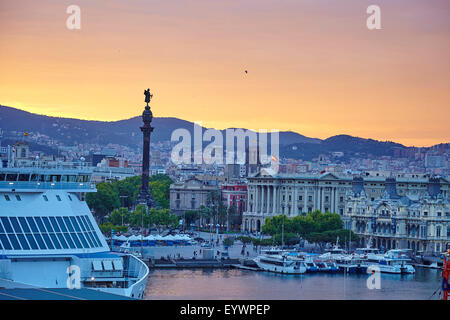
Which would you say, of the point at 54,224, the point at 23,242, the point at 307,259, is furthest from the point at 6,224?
the point at 307,259

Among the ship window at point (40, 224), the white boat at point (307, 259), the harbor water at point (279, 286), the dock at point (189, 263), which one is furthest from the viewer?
the white boat at point (307, 259)

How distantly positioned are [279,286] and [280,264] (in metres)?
8.49

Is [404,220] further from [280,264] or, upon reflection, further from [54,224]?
[54,224]

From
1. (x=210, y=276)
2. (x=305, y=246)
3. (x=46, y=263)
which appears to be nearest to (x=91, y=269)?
(x=46, y=263)

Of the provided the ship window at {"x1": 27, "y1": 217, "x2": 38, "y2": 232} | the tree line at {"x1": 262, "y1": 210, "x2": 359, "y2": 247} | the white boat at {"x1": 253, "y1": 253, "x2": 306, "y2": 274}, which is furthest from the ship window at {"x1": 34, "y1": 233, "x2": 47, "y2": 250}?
the tree line at {"x1": 262, "y1": 210, "x2": 359, "y2": 247}

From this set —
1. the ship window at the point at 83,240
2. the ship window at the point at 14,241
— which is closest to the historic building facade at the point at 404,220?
the ship window at the point at 83,240

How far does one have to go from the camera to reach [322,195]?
91312 mm

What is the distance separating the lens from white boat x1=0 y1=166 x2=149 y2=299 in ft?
65.0

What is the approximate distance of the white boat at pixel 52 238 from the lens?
65.0 feet

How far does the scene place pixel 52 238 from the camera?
20453 millimetres

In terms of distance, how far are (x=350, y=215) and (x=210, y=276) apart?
27396 millimetres

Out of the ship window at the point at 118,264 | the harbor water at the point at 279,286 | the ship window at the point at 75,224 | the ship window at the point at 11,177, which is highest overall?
the ship window at the point at 11,177

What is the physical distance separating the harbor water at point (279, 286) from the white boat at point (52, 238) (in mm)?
21536

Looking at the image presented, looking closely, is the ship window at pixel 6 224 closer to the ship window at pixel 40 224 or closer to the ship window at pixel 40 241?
the ship window at pixel 40 241
